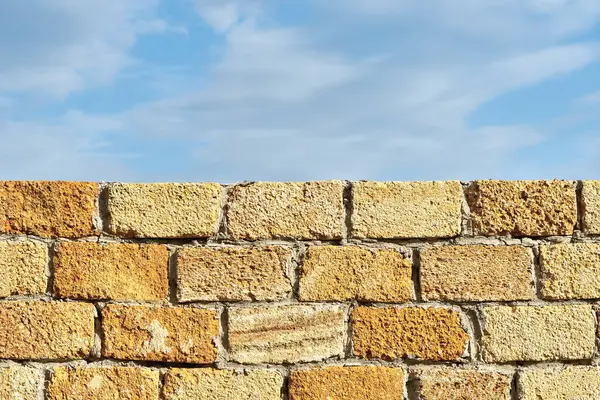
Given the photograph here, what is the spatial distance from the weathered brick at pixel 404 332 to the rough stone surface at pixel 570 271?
42 centimetres

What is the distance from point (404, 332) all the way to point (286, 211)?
0.66 meters

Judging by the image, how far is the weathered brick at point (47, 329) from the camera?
333 cm

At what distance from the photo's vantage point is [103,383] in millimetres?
3322

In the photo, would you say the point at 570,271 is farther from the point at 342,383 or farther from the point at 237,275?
the point at 237,275

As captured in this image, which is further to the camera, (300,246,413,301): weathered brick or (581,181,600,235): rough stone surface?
(581,181,600,235): rough stone surface

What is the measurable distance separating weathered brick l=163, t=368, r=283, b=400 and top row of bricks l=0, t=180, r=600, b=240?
1.75 ft

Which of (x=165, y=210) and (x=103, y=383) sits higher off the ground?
(x=165, y=210)

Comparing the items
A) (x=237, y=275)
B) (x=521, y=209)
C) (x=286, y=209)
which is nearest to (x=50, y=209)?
(x=237, y=275)

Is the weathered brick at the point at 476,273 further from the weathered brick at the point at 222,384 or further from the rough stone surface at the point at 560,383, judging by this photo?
the weathered brick at the point at 222,384

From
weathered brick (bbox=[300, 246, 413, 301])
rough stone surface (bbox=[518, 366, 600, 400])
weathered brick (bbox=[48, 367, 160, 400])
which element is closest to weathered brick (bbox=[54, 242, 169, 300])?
weathered brick (bbox=[48, 367, 160, 400])

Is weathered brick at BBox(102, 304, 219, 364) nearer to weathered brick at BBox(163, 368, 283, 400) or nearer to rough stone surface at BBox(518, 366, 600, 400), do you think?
weathered brick at BBox(163, 368, 283, 400)

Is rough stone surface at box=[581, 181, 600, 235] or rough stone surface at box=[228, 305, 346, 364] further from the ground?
rough stone surface at box=[581, 181, 600, 235]

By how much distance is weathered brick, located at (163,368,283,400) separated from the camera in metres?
3.29

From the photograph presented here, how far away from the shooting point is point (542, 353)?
3371 millimetres
